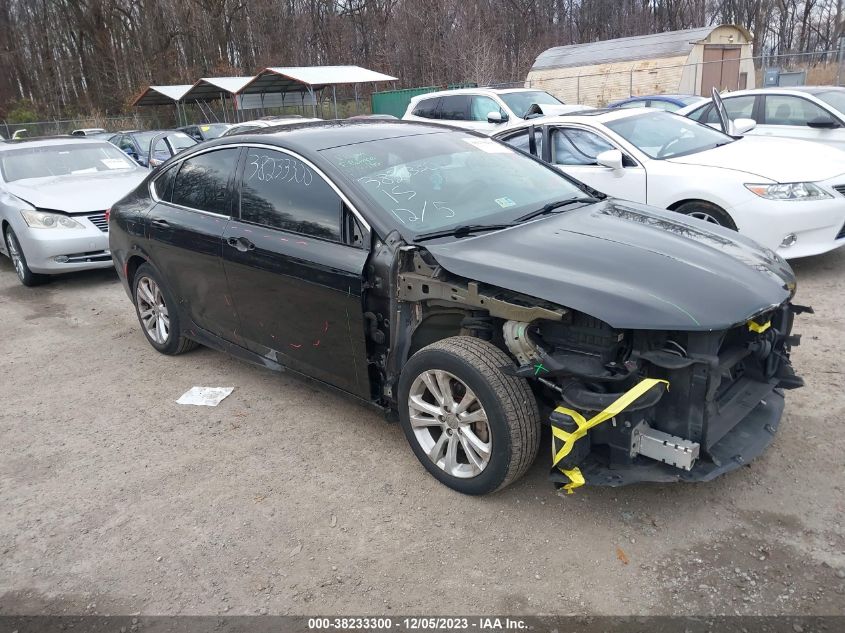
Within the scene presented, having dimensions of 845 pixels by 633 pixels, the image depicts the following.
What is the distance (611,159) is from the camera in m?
6.08

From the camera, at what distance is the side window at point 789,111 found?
866cm

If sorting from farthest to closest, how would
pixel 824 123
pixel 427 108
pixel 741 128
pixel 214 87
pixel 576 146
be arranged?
pixel 214 87
pixel 427 108
pixel 824 123
pixel 741 128
pixel 576 146

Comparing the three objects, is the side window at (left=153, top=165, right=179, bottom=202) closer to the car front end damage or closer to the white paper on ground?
the white paper on ground

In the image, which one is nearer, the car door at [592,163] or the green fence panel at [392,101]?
the car door at [592,163]

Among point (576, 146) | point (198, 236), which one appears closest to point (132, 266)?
point (198, 236)

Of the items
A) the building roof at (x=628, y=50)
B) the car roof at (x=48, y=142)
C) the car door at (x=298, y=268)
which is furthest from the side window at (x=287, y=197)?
the building roof at (x=628, y=50)

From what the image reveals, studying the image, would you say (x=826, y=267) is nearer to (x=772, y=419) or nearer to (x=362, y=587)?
(x=772, y=419)

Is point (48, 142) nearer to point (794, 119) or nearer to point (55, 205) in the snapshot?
point (55, 205)

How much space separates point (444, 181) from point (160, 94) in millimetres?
29797

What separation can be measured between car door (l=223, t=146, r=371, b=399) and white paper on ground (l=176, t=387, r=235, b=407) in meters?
0.55

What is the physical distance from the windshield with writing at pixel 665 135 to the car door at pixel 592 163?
207 mm

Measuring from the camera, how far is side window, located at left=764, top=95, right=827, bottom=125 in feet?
28.4

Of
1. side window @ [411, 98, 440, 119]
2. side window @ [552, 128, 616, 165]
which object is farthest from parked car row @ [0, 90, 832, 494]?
side window @ [411, 98, 440, 119]

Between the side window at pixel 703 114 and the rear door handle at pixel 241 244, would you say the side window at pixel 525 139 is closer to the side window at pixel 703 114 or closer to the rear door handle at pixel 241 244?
the side window at pixel 703 114
